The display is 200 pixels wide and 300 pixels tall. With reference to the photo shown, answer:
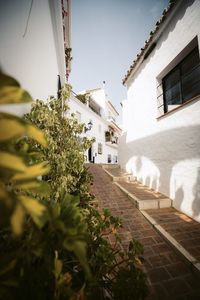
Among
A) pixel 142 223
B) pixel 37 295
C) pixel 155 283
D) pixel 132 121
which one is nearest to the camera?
pixel 37 295

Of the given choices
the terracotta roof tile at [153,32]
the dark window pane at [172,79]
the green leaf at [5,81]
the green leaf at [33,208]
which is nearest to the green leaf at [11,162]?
the green leaf at [33,208]

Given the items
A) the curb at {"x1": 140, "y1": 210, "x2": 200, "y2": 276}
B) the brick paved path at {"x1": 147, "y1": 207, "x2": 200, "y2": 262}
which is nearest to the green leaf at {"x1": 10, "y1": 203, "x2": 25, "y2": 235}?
the curb at {"x1": 140, "y1": 210, "x2": 200, "y2": 276}

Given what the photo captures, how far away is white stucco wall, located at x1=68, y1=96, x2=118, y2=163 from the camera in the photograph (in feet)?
62.1

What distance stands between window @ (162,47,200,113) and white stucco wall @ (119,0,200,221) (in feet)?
1.00

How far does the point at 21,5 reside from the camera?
2.49 metres

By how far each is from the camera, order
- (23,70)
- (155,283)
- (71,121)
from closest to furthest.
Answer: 1. (155,283)
2. (23,70)
3. (71,121)

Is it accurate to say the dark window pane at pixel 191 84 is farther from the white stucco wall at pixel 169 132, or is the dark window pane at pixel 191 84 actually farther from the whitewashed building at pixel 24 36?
the whitewashed building at pixel 24 36

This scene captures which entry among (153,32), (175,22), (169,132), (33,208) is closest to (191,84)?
(169,132)

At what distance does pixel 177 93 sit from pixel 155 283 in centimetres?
516

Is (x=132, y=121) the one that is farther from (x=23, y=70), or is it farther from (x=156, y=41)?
(x=23, y=70)

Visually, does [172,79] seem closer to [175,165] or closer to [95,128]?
[175,165]

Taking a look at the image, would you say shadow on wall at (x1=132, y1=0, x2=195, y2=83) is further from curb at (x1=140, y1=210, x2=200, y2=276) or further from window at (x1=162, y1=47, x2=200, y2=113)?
curb at (x1=140, y1=210, x2=200, y2=276)

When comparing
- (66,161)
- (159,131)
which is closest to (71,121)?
(66,161)

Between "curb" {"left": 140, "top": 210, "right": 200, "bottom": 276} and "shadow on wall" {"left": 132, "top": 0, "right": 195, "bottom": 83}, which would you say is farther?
"shadow on wall" {"left": 132, "top": 0, "right": 195, "bottom": 83}
